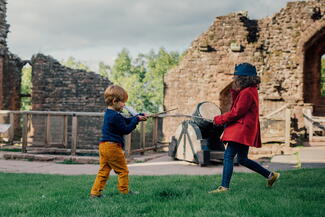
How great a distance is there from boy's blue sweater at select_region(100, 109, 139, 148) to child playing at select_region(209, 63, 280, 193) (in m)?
1.06

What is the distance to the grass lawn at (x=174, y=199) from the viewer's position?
358 cm

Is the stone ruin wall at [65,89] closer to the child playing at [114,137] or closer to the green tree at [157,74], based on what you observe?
the child playing at [114,137]

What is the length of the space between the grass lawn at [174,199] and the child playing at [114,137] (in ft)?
0.63

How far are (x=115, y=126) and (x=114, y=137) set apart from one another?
0.14m

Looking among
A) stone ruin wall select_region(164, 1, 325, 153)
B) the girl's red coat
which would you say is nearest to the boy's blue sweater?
the girl's red coat

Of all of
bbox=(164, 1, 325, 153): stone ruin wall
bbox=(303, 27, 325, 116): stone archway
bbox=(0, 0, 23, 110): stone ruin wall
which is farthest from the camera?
bbox=(303, 27, 325, 116): stone archway

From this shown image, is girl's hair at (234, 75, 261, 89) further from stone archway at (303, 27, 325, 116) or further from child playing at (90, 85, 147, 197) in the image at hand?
stone archway at (303, 27, 325, 116)

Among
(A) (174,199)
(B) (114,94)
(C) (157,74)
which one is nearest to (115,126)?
(B) (114,94)

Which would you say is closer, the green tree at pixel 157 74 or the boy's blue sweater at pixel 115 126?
the boy's blue sweater at pixel 115 126

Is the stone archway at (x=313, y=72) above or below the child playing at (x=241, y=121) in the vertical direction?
above

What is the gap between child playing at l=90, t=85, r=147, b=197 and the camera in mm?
4477

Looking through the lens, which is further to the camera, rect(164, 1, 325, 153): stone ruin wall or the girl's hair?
rect(164, 1, 325, 153): stone ruin wall

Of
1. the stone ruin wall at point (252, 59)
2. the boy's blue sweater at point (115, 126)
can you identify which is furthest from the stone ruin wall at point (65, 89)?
the boy's blue sweater at point (115, 126)

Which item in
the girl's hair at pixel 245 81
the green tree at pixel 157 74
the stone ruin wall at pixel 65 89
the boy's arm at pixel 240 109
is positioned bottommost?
the boy's arm at pixel 240 109
